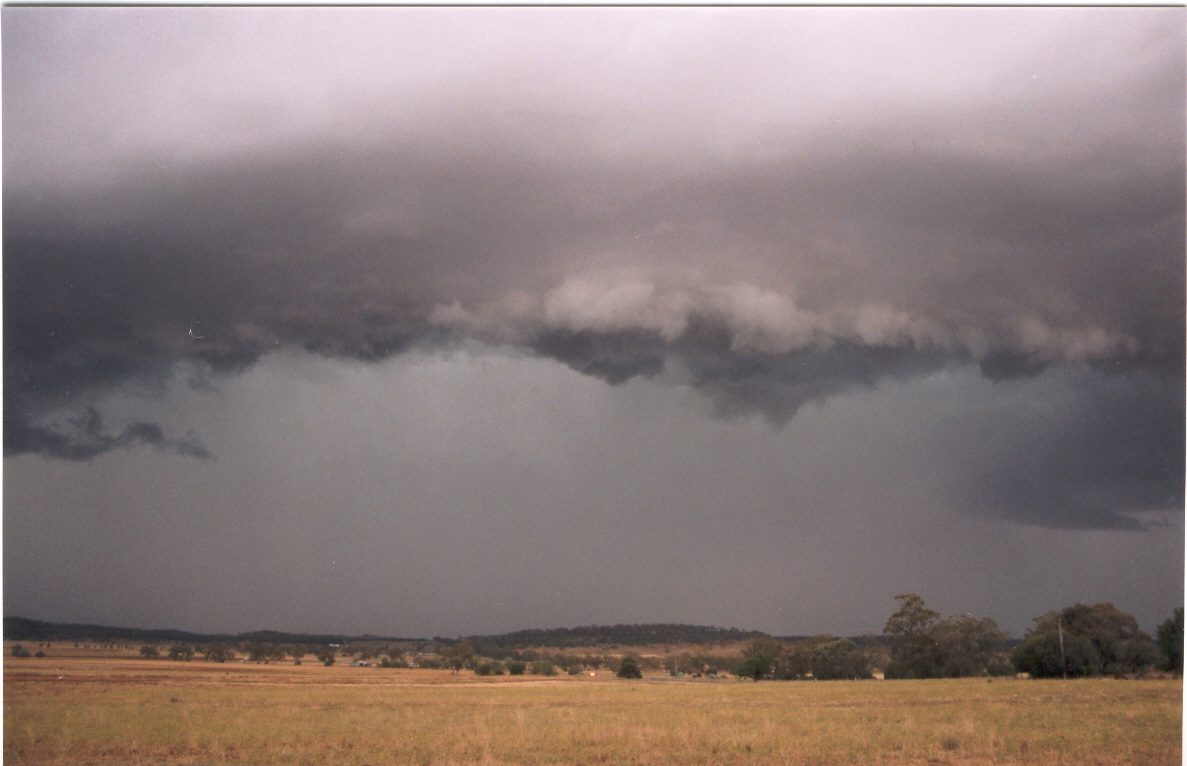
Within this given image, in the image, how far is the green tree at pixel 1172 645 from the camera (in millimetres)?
42938

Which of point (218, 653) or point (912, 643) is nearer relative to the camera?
point (218, 653)

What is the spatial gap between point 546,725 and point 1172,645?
111 ft

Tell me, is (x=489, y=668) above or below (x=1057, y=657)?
below

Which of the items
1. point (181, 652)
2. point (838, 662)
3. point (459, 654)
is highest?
point (181, 652)

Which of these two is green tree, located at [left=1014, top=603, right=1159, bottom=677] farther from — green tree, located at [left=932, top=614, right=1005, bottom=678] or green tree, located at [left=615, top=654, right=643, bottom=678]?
green tree, located at [left=615, top=654, right=643, bottom=678]

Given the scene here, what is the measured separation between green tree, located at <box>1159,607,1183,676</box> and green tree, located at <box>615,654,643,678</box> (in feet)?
87.4

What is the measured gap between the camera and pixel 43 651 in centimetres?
2958

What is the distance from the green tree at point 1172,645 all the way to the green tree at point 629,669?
26.7m

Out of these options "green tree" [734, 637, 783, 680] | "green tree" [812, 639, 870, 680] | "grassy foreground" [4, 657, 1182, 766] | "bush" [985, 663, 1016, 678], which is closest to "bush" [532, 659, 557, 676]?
"green tree" [734, 637, 783, 680]

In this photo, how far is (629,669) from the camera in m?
55.9

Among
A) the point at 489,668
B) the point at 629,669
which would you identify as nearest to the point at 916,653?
the point at 629,669

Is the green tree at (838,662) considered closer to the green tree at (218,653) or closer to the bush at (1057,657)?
the bush at (1057,657)

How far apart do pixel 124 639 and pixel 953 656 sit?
47.5 m

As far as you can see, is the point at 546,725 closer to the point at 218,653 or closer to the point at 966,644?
the point at 218,653
